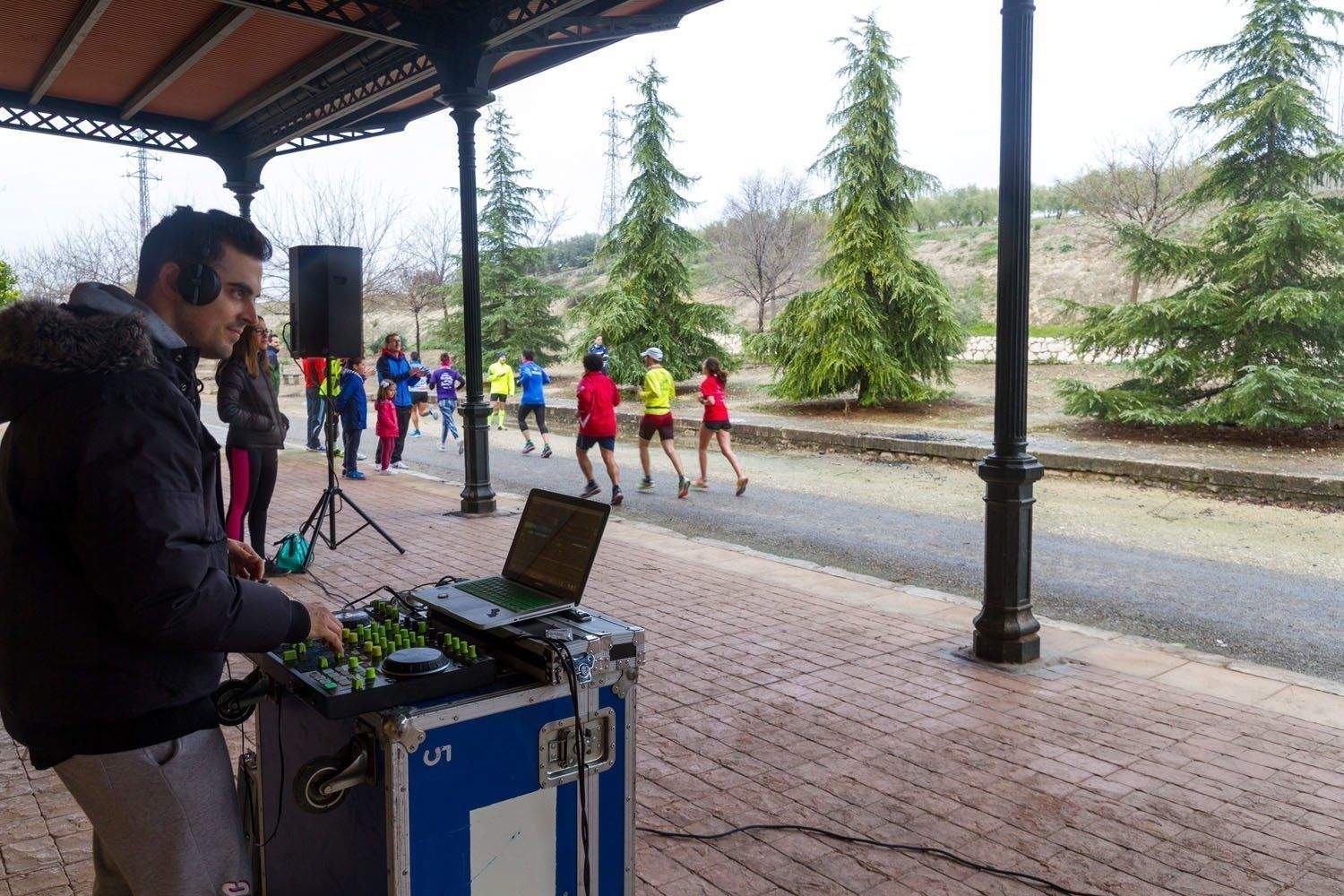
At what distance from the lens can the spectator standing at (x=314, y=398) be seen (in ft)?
46.3

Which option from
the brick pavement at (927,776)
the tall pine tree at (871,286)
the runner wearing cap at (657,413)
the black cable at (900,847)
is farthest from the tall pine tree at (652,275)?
the black cable at (900,847)

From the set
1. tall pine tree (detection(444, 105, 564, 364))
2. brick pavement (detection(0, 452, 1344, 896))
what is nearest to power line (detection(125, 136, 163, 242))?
tall pine tree (detection(444, 105, 564, 364))

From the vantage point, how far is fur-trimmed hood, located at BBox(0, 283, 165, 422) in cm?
176

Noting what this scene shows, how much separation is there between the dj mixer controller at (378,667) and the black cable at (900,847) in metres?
1.42

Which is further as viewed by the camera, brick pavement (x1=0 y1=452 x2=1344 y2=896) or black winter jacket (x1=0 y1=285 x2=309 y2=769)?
brick pavement (x1=0 y1=452 x2=1344 y2=896)

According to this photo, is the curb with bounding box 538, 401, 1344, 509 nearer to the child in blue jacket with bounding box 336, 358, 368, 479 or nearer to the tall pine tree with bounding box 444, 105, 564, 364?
the child in blue jacket with bounding box 336, 358, 368, 479

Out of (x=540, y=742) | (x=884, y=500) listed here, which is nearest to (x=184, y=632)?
(x=540, y=742)

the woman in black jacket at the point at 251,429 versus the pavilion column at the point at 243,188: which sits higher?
the pavilion column at the point at 243,188

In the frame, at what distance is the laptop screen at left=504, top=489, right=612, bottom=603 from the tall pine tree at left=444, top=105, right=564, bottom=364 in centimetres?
2874

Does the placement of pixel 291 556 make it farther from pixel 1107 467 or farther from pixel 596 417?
pixel 1107 467

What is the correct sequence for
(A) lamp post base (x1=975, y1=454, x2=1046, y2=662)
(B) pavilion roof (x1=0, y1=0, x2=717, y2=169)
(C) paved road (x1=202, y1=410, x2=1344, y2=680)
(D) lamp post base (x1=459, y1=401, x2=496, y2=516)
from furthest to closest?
(D) lamp post base (x1=459, y1=401, x2=496, y2=516), (B) pavilion roof (x1=0, y1=0, x2=717, y2=169), (C) paved road (x1=202, y1=410, x2=1344, y2=680), (A) lamp post base (x1=975, y1=454, x2=1046, y2=662)

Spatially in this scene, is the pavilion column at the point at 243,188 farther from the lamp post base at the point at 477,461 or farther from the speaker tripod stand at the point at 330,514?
the speaker tripod stand at the point at 330,514

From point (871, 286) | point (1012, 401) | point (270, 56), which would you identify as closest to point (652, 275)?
point (871, 286)

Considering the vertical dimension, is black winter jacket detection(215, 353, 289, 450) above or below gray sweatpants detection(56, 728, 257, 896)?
above
